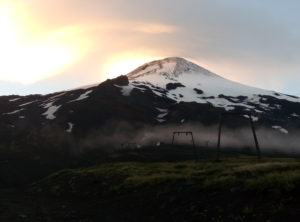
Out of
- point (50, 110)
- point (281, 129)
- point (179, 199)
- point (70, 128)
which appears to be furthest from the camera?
point (281, 129)

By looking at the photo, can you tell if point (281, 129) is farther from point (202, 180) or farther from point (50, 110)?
point (202, 180)

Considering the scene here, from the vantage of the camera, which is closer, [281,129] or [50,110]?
[50,110]

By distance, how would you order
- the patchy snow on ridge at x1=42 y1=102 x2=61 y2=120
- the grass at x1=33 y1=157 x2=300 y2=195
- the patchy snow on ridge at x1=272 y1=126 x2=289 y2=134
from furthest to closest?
the patchy snow on ridge at x1=272 y1=126 x2=289 y2=134 → the patchy snow on ridge at x1=42 y1=102 x2=61 y2=120 → the grass at x1=33 y1=157 x2=300 y2=195

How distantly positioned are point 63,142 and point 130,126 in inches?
1273

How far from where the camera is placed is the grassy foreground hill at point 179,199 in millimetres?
22297

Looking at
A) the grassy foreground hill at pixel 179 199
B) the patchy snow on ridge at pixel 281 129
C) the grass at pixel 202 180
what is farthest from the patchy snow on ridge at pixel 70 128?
the grassy foreground hill at pixel 179 199

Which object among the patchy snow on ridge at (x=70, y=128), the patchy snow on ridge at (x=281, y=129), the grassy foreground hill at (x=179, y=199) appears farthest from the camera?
the patchy snow on ridge at (x=281, y=129)

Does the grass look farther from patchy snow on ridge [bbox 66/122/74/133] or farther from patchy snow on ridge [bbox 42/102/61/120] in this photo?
patchy snow on ridge [bbox 42/102/61/120]

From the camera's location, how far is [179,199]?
28531 millimetres

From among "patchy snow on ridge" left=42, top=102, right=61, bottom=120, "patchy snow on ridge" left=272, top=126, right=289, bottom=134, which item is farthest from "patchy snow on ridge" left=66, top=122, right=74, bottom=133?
"patchy snow on ridge" left=272, top=126, right=289, bottom=134

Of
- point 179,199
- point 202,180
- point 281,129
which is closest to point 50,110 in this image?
point 281,129

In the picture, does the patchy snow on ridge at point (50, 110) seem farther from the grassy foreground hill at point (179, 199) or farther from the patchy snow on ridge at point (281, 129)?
the grassy foreground hill at point (179, 199)

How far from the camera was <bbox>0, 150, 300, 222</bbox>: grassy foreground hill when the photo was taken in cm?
2230

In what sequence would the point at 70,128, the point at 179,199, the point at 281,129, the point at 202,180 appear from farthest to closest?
the point at 281,129 < the point at 70,128 < the point at 202,180 < the point at 179,199
